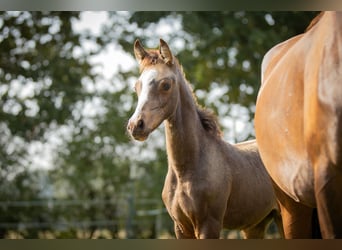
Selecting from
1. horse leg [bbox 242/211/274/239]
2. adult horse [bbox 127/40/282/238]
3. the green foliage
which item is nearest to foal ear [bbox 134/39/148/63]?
adult horse [bbox 127/40/282/238]

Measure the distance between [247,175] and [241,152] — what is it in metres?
0.16

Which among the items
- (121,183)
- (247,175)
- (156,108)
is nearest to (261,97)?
(156,108)

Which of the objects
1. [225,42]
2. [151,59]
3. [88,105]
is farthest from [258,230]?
[88,105]

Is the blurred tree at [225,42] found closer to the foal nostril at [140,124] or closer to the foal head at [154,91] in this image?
the foal head at [154,91]

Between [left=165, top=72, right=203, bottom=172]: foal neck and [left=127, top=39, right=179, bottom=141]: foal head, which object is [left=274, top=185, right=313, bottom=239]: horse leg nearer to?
[left=165, top=72, right=203, bottom=172]: foal neck

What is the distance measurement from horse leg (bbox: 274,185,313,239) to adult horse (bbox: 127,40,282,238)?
0.39 meters

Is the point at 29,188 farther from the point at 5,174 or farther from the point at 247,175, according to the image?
the point at 247,175

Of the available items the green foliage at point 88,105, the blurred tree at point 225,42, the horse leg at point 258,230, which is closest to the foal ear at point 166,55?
the horse leg at point 258,230

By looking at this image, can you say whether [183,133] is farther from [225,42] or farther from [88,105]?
[88,105]

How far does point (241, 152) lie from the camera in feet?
9.02

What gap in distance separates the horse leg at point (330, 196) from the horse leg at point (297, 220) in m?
0.51

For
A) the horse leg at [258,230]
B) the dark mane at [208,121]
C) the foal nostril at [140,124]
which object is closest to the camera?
the foal nostril at [140,124]

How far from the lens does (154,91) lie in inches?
93.0

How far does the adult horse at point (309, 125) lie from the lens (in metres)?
1.44
